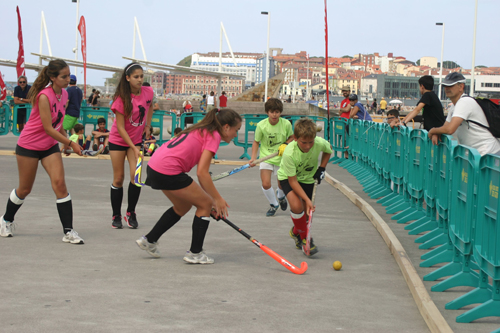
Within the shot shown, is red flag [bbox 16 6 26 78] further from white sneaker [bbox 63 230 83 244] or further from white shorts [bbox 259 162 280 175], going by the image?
white sneaker [bbox 63 230 83 244]

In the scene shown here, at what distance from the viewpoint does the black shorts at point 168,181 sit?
228 inches

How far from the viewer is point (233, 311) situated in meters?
4.68

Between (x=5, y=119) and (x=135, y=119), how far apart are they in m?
13.2

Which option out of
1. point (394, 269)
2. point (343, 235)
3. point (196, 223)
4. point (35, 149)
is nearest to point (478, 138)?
point (394, 269)

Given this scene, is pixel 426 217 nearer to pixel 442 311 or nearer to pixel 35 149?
pixel 442 311

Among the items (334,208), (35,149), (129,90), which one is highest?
(129,90)

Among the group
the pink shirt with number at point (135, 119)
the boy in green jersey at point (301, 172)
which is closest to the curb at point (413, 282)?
the boy in green jersey at point (301, 172)

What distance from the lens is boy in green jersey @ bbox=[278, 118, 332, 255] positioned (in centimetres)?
645

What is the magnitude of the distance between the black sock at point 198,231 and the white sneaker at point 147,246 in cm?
41

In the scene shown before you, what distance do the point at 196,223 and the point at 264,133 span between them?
11.5 ft

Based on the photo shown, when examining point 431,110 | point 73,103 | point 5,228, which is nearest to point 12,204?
point 5,228

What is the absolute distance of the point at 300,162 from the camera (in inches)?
267

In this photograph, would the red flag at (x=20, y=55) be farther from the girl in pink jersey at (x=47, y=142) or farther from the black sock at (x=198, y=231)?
the black sock at (x=198, y=231)

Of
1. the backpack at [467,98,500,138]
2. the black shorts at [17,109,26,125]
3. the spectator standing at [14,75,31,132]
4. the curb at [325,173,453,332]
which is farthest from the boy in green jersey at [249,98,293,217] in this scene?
the black shorts at [17,109,26,125]
